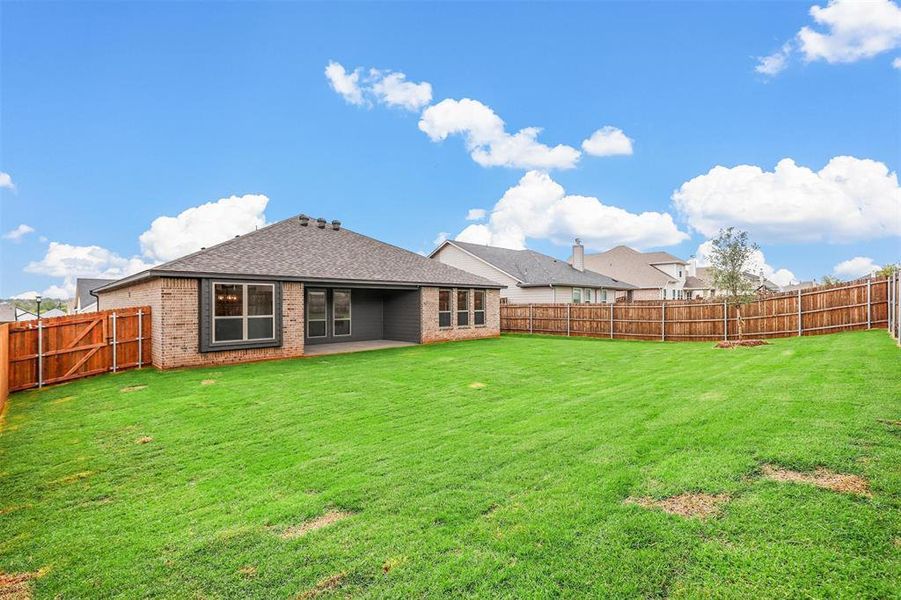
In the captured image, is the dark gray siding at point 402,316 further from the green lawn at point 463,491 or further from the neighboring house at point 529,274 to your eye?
the neighboring house at point 529,274

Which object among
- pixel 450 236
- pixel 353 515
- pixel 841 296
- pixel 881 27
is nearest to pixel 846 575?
pixel 353 515

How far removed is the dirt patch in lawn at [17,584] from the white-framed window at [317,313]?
1440cm

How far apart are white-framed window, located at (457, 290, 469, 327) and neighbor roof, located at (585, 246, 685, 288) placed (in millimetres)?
27671

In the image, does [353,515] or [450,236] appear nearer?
[353,515]

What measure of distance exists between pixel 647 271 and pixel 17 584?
1807 inches

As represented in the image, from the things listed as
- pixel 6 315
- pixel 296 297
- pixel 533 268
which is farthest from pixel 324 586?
pixel 533 268

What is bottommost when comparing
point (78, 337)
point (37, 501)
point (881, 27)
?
point (37, 501)

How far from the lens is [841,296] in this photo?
49.2ft

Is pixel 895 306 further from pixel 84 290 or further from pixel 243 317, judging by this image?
pixel 84 290

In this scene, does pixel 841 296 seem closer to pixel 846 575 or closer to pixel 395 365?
pixel 395 365

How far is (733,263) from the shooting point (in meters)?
15.8

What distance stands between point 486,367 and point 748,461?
7672 millimetres

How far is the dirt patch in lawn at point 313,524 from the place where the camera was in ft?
11.2

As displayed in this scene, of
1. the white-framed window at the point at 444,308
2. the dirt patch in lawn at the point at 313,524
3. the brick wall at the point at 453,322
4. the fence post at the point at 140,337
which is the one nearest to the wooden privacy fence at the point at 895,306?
the dirt patch in lawn at the point at 313,524
